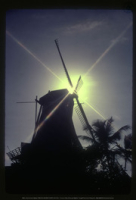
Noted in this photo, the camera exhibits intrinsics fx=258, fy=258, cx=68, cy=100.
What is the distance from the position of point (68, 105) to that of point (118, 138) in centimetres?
306

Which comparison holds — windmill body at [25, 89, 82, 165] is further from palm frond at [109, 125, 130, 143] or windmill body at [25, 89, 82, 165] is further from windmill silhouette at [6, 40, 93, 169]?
palm frond at [109, 125, 130, 143]

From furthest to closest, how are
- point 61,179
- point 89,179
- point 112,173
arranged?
1. point 112,173
2. point 89,179
3. point 61,179

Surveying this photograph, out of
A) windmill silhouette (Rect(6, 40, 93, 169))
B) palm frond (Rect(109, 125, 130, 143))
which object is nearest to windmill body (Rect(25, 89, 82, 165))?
windmill silhouette (Rect(6, 40, 93, 169))

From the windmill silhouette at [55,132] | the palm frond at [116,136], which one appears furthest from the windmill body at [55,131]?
the palm frond at [116,136]

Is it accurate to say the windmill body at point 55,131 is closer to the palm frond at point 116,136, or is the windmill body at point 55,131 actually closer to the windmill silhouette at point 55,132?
the windmill silhouette at point 55,132

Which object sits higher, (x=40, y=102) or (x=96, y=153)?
(x=40, y=102)

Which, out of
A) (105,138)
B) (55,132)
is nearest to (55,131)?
(55,132)

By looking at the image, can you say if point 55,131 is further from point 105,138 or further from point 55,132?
point 105,138

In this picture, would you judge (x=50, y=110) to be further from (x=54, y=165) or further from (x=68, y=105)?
(x=54, y=165)

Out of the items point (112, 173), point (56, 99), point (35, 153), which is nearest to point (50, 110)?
point (56, 99)

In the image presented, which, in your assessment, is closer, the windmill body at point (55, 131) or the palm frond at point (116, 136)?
the windmill body at point (55, 131)

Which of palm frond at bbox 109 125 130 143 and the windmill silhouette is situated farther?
palm frond at bbox 109 125 130 143

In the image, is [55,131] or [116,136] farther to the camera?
[116,136]

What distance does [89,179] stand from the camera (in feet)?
32.8
